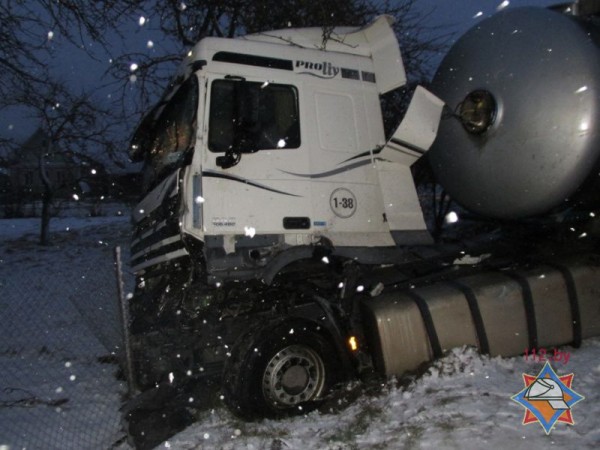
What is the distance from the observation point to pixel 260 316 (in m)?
5.05

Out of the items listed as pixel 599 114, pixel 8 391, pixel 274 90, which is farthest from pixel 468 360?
pixel 8 391

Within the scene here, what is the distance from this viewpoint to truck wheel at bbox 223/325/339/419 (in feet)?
15.1

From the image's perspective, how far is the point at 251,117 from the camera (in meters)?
4.83

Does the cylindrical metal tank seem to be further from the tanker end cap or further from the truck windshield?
the truck windshield

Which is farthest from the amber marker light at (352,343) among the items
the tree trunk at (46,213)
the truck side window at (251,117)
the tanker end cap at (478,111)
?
the tree trunk at (46,213)

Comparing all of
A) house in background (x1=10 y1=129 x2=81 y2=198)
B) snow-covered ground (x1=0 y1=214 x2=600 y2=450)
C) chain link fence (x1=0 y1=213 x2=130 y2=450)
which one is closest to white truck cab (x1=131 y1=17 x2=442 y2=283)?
snow-covered ground (x1=0 y1=214 x2=600 y2=450)

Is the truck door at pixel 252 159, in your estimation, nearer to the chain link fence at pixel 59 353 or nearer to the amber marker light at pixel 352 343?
the amber marker light at pixel 352 343

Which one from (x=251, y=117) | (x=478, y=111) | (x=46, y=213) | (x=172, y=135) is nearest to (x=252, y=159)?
(x=251, y=117)

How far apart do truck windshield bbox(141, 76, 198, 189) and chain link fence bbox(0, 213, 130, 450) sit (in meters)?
2.03

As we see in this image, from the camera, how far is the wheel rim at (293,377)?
186 inches

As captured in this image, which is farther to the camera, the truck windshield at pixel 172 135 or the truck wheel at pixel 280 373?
the truck windshield at pixel 172 135

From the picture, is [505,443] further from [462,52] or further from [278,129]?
[462,52]

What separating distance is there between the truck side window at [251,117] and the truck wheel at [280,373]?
5.49 feet

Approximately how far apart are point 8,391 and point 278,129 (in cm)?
412
